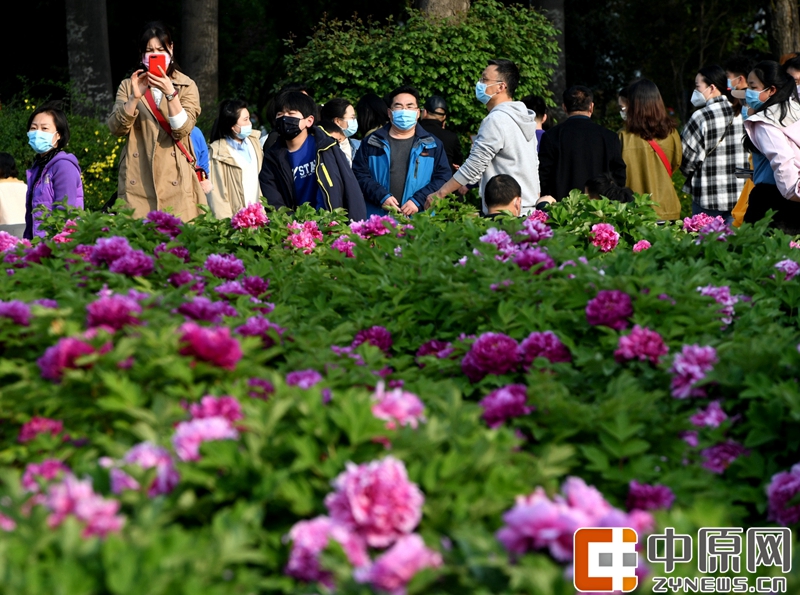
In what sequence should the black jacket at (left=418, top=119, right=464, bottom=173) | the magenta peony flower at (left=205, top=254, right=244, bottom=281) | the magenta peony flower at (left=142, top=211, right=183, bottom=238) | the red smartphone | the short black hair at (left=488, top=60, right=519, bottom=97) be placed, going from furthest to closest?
the black jacket at (left=418, top=119, right=464, bottom=173) → the short black hair at (left=488, top=60, right=519, bottom=97) → the red smartphone → the magenta peony flower at (left=142, top=211, right=183, bottom=238) → the magenta peony flower at (left=205, top=254, right=244, bottom=281)

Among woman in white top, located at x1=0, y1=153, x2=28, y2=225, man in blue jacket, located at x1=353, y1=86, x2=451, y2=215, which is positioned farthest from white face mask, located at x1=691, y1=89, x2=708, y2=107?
woman in white top, located at x1=0, y1=153, x2=28, y2=225

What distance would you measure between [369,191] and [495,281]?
426 centimetres

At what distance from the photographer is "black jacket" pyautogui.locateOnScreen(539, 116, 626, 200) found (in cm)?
819

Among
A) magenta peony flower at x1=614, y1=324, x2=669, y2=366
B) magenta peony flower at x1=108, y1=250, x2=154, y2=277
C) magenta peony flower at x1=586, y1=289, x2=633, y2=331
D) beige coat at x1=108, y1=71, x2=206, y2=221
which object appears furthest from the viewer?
beige coat at x1=108, y1=71, x2=206, y2=221

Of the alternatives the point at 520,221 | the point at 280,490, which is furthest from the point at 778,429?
the point at 520,221

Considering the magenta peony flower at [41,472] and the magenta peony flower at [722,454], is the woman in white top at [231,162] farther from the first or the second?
the magenta peony flower at [41,472]

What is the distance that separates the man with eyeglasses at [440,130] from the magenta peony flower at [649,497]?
286 inches

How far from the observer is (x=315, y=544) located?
1.99 metres

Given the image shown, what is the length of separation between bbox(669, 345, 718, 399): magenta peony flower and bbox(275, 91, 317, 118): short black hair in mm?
5105

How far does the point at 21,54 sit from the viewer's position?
23.7 m

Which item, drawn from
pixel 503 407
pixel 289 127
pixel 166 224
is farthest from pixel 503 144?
pixel 503 407

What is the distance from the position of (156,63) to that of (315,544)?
544 cm

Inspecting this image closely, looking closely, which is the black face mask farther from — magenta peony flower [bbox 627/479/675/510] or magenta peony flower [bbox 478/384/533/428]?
magenta peony flower [bbox 627/479/675/510]

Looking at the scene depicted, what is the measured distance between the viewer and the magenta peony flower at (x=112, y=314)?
8.77ft
